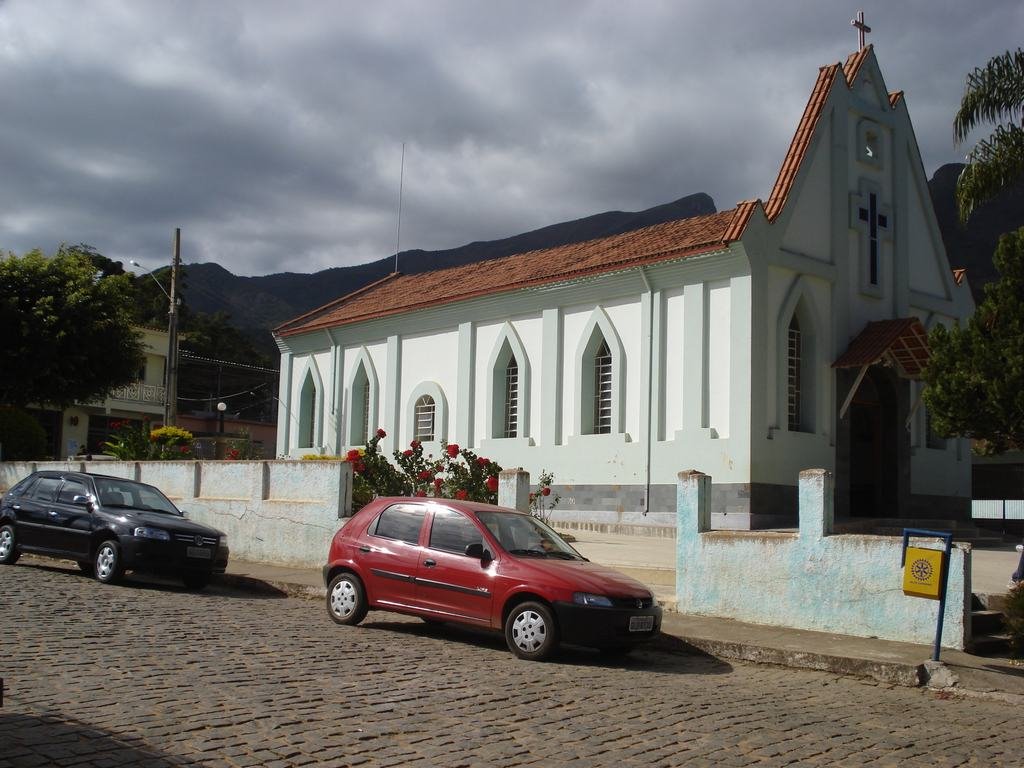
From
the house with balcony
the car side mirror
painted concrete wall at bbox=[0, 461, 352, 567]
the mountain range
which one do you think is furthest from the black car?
the mountain range

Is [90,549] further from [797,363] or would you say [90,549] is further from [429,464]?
[797,363]

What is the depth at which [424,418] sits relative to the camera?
1168 inches

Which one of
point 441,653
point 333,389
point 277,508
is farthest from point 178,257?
point 441,653

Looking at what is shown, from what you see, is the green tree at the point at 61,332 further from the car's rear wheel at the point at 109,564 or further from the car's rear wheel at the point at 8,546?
the car's rear wheel at the point at 109,564

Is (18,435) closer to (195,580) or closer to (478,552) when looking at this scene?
(195,580)

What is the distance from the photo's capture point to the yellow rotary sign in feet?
32.6

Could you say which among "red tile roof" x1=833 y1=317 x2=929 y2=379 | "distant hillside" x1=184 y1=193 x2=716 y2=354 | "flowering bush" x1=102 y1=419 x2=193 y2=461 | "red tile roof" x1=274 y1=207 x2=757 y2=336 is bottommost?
"flowering bush" x1=102 y1=419 x2=193 y2=461

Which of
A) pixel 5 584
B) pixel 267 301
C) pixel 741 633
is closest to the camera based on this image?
pixel 741 633

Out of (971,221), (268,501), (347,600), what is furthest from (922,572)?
(971,221)

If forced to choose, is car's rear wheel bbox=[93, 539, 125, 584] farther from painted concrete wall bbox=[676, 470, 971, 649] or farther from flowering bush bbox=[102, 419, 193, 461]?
flowering bush bbox=[102, 419, 193, 461]

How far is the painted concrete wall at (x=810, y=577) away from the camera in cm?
A: 1073

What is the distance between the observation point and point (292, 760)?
19.1 ft

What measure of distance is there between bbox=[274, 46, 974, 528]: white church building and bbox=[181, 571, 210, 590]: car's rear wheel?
424 inches

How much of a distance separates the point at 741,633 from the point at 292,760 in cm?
678
